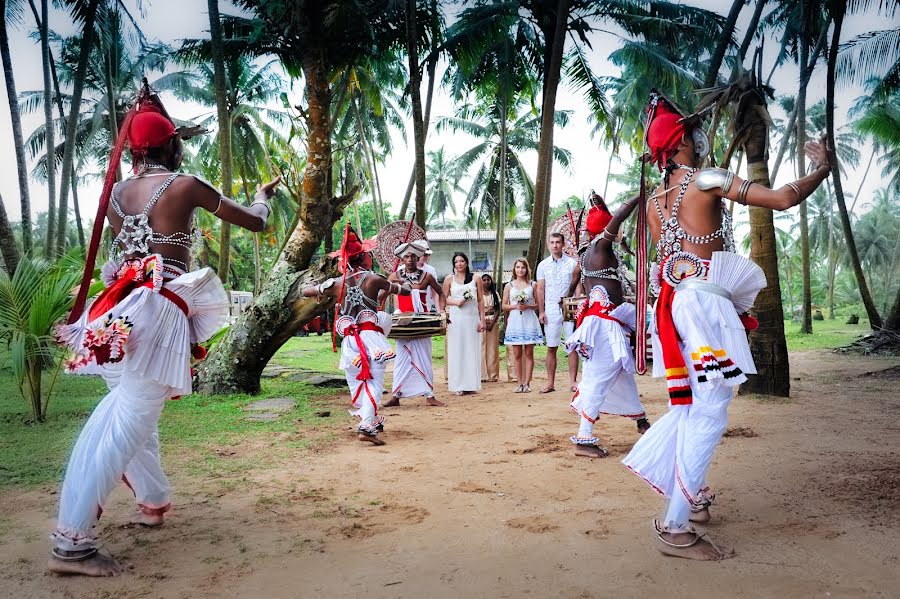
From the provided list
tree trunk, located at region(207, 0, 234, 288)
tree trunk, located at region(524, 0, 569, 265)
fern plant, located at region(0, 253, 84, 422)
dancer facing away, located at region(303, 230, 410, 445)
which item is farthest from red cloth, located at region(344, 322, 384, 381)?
tree trunk, located at region(524, 0, 569, 265)

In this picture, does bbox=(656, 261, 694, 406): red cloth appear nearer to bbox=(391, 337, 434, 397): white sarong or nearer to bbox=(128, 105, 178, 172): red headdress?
bbox=(128, 105, 178, 172): red headdress

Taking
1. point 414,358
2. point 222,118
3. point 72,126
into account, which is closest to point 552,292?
point 414,358

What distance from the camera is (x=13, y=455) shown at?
220 inches

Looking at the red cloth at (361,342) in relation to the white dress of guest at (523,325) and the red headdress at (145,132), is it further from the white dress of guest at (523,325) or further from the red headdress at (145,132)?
the white dress of guest at (523,325)

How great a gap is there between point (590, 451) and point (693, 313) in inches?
89.5

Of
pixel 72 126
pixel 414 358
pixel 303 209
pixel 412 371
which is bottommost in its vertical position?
pixel 412 371

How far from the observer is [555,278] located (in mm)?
9734

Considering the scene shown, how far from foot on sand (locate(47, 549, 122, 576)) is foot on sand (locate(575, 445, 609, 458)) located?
3468 millimetres

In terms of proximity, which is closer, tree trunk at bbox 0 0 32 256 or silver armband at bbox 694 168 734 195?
silver armband at bbox 694 168 734 195

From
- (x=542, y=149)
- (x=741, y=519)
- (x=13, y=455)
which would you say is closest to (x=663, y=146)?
(x=741, y=519)

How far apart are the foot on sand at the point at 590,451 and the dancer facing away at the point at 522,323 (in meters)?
4.17

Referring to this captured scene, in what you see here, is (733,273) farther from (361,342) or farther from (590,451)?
(361,342)

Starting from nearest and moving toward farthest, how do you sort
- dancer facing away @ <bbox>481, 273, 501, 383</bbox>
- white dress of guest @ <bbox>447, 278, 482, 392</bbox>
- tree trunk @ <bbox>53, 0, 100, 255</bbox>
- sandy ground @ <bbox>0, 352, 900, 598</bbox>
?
sandy ground @ <bbox>0, 352, 900, 598</bbox> → white dress of guest @ <bbox>447, 278, 482, 392</bbox> → dancer facing away @ <bbox>481, 273, 501, 383</bbox> → tree trunk @ <bbox>53, 0, 100, 255</bbox>

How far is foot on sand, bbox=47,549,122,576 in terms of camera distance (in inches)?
123
